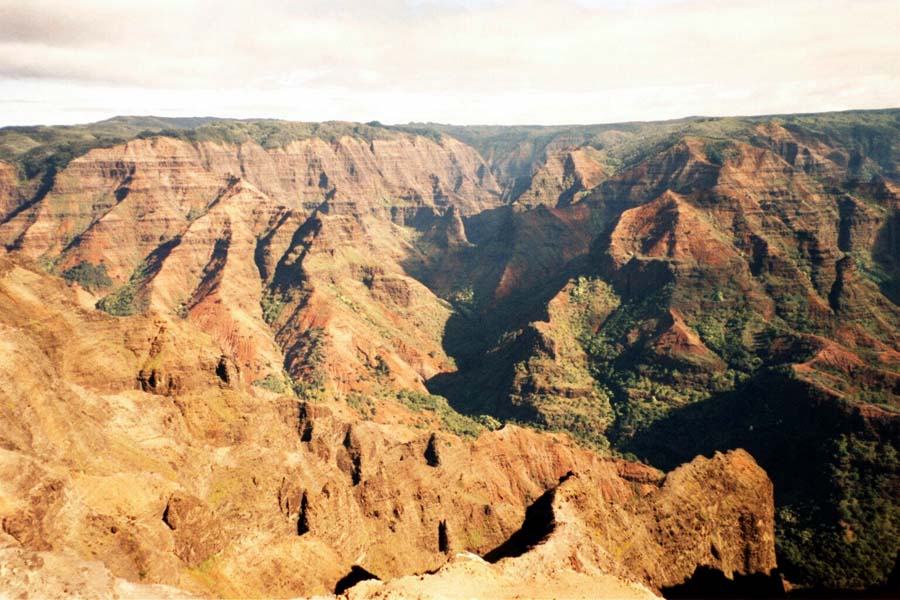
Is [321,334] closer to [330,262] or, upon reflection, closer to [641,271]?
[330,262]

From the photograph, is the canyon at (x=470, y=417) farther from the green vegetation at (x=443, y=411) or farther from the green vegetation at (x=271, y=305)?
the green vegetation at (x=271, y=305)

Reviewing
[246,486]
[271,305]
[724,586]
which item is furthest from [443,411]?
[724,586]

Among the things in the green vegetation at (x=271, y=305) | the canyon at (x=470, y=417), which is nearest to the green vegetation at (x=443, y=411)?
the canyon at (x=470, y=417)

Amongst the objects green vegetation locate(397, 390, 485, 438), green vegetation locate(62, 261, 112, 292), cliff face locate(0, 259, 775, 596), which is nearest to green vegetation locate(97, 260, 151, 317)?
green vegetation locate(62, 261, 112, 292)

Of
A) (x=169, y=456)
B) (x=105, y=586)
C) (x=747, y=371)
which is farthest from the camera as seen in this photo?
(x=747, y=371)

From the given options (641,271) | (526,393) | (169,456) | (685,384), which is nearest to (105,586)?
(169,456)

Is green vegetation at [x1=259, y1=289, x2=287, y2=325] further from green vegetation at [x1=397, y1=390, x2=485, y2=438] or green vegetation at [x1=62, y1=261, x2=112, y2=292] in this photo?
green vegetation at [x1=397, y1=390, x2=485, y2=438]
